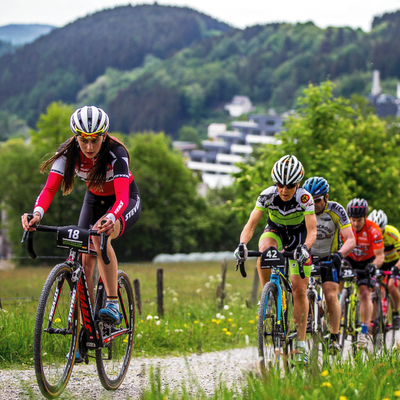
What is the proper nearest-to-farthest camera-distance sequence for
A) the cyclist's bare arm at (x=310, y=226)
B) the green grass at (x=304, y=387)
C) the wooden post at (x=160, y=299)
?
the green grass at (x=304, y=387), the cyclist's bare arm at (x=310, y=226), the wooden post at (x=160, y=299)

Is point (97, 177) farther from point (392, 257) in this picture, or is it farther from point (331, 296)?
point (392, 257)

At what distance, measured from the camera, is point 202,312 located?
10.0 m

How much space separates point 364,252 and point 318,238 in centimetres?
165

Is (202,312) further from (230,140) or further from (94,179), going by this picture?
(230,140)

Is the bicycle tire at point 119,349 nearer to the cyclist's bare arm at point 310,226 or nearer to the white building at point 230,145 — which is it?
the cyclist's bare arm at point 310,226

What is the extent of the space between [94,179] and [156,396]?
6.59ft

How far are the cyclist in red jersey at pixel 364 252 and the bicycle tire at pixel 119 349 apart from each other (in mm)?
3845

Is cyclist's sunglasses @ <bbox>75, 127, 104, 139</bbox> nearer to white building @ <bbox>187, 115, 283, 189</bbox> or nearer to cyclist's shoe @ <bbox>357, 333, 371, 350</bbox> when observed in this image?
cyclist's shoe @ <bbox>357, 333, 371, 350</bbox>

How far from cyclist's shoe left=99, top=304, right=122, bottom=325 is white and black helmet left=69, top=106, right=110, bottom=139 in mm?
1467

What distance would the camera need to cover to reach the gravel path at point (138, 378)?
434 cm

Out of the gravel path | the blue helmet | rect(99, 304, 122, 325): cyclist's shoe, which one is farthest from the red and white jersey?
the blue helmet

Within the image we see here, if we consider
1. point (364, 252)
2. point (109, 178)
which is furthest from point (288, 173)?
point (364, 252)

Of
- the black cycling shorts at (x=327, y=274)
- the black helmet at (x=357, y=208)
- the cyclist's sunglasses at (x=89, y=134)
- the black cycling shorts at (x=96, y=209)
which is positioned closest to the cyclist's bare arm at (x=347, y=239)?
the black cycling shorts at (x=327, y=274)

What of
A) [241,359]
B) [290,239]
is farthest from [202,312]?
[290,239]
